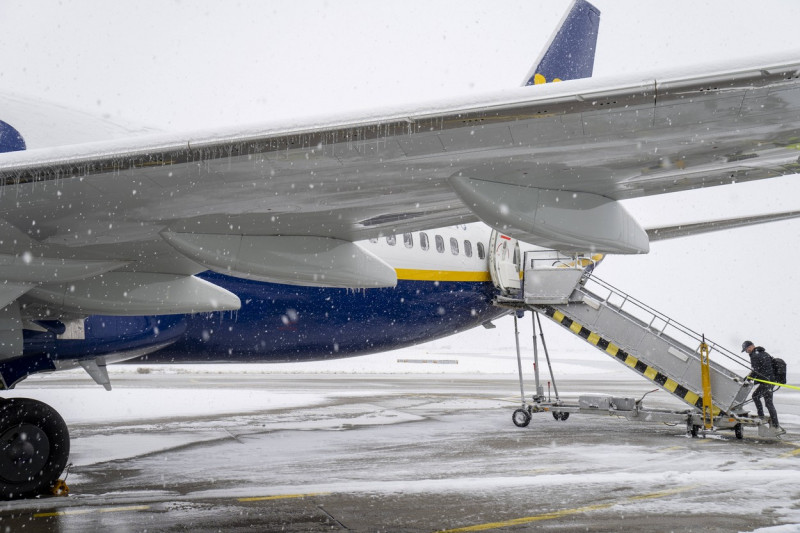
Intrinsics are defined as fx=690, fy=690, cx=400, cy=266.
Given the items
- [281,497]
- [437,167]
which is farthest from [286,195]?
[281,497]

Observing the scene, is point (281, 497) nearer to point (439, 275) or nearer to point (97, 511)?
point (97, 511)

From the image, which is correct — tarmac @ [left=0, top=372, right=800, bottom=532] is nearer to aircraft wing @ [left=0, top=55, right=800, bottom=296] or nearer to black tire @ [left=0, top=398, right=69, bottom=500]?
black tire @ [left=0, top=398, right=69, bottom=500]

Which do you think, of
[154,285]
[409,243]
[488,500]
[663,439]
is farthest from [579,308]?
[154,285]

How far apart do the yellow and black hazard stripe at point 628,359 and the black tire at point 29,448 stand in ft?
30.8

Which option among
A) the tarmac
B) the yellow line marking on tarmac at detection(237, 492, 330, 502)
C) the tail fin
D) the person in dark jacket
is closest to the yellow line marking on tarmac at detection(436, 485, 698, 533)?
the tarmac

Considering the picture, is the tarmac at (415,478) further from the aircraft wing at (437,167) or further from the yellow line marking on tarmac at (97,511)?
the aircraft wing at (437,167)

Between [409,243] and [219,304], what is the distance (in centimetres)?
376

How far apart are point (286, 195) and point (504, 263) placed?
855 centimetres

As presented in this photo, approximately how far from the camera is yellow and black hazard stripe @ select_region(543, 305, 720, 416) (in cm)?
1258

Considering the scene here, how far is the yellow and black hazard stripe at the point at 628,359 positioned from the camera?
12.6 metres

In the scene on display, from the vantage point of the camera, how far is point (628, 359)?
13258 mm

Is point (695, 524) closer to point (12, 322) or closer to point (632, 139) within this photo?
point (632, 139)

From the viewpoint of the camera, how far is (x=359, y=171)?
455 cm

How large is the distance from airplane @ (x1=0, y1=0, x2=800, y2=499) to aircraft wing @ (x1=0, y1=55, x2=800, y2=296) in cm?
1
